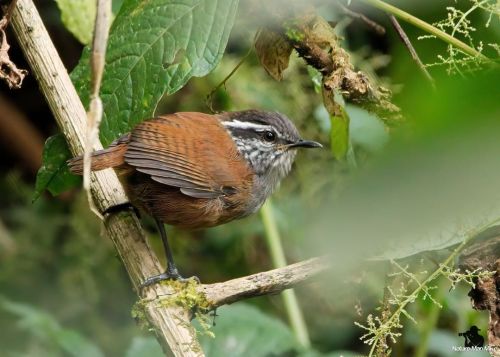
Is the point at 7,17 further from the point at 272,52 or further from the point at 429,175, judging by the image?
the point at 429,175

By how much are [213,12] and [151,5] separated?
0.23 meters

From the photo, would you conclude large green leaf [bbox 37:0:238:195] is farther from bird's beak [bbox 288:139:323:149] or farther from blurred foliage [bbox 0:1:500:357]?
bird's beak [bbox 288:139:323:149]

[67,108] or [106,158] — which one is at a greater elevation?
[67,108]

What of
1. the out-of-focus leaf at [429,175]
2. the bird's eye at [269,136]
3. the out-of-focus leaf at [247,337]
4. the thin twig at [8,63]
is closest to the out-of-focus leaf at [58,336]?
the out-of-focus leaf at [247,337]

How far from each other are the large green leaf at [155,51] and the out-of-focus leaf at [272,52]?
38 cm

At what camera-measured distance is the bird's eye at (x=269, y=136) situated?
3.47 metres

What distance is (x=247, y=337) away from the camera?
3.61 m

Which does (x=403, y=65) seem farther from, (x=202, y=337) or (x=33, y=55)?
(x=202, y=337)

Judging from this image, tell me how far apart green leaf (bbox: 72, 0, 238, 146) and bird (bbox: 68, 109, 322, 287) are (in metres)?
0.31

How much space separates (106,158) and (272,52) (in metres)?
0.71

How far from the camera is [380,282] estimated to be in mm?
4266

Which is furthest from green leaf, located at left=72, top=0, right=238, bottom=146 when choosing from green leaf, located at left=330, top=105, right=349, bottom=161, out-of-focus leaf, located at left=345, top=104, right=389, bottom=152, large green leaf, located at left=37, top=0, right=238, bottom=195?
out-of-focus leaf, located at left=345, top=104, right=389, bottom=152

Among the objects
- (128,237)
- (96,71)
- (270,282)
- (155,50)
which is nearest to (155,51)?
(155,50)

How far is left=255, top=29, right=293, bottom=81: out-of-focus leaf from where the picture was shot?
2553 millimetres
